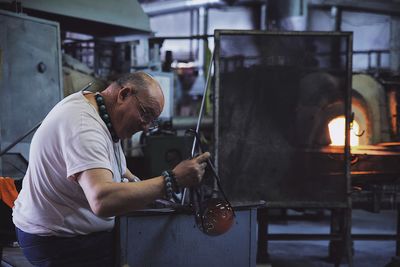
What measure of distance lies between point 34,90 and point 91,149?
144 inches

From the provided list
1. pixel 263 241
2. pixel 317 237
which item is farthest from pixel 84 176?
pixel 317 237

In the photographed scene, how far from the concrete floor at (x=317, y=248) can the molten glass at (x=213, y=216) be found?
1.80 metres

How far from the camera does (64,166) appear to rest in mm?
1996

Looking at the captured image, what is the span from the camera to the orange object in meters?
3.40

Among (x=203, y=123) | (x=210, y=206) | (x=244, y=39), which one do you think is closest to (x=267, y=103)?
(x=244, y=39)

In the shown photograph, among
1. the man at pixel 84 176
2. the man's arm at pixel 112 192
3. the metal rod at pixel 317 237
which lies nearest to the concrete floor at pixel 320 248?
the metal rod at pixel 317 237

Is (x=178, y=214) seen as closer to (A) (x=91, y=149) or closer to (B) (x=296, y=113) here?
(A) (x=91, y=149)

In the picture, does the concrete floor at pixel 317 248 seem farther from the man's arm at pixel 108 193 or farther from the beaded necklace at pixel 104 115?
the man's arm at pixel 108 193

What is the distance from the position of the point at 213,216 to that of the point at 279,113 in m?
1.97

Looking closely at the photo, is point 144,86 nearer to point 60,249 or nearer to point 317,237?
point 60,249

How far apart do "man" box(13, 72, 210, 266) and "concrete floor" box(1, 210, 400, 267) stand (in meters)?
1.59

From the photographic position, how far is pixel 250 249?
9.50 ft

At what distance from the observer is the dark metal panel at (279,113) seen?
415cm

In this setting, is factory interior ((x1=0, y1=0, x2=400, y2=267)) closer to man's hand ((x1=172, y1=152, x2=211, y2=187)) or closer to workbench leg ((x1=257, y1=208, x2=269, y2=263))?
workbench leg ((x1=257, y1=208, x2=269, y2=263))
